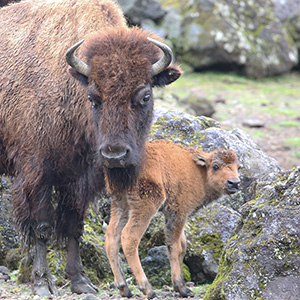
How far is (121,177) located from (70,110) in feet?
3.81

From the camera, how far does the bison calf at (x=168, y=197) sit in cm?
624

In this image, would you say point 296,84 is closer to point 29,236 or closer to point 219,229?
point 219,229

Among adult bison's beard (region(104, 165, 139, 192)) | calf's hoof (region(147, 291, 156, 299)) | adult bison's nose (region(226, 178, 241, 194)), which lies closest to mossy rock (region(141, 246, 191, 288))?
calf's hoof (region(147, 291, 156, 299))

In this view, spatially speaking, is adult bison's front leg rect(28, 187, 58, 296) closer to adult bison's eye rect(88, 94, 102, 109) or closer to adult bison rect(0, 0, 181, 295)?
adult bison rect(0, 0, 181, 295)

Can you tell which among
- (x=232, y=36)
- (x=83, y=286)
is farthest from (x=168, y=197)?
(x=232, y=36)

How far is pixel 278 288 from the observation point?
480cm

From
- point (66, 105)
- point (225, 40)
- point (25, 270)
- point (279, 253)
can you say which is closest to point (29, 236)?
point (25, 270)

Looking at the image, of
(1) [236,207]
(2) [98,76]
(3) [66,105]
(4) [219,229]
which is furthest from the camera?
(1) [236,207]

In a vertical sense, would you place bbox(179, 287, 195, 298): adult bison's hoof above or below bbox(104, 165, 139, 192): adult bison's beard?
below

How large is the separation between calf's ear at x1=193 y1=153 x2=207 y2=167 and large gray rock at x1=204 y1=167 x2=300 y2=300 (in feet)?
5.61

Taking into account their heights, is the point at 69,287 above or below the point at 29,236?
below

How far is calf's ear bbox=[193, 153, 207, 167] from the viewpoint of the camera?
23.4 ft

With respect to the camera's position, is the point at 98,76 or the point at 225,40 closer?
the point at 98,76

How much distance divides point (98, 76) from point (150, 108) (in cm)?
A: 72
